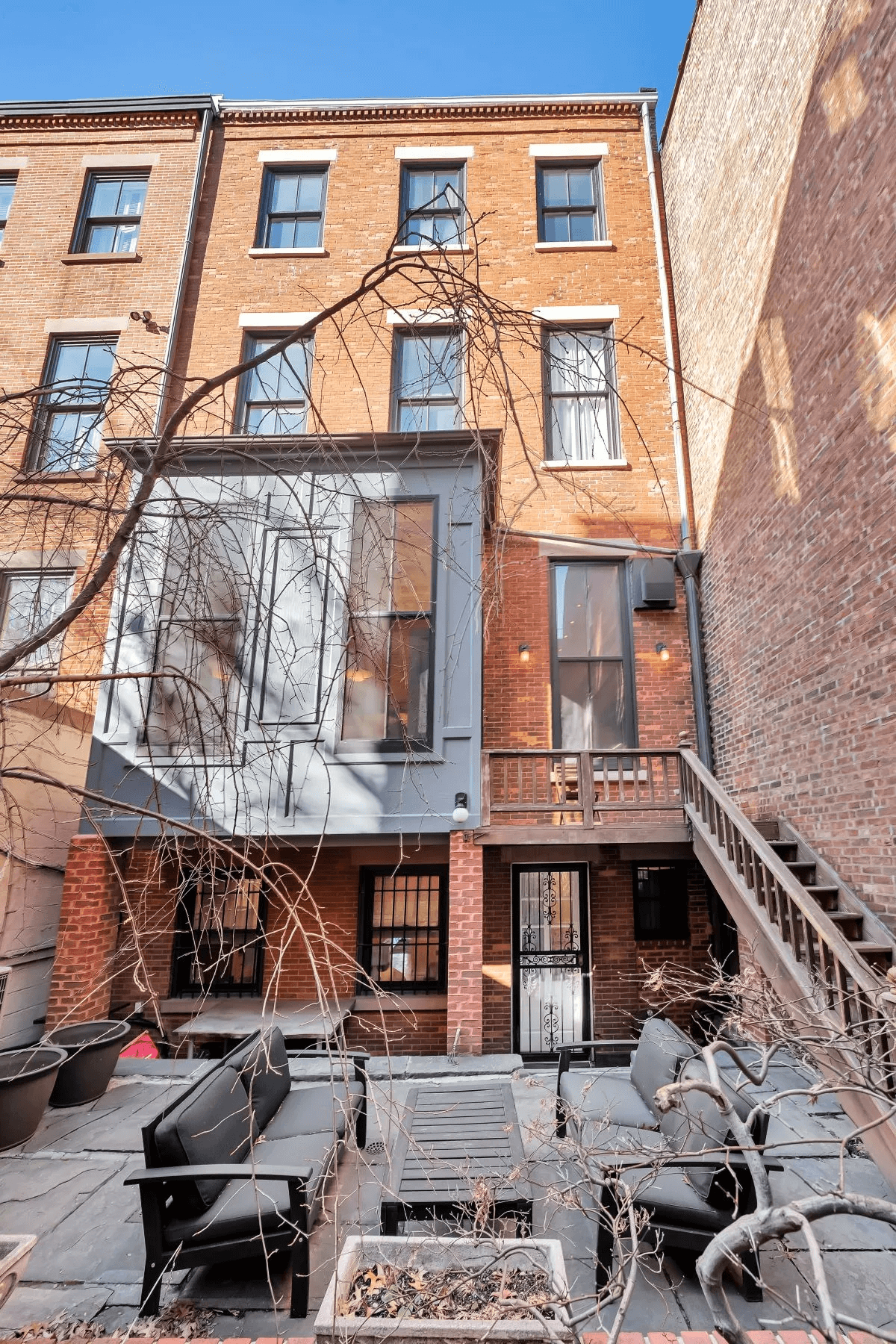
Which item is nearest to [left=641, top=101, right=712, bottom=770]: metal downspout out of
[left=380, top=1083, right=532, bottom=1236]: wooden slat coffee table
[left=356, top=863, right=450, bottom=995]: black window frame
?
[left=356, top=863, right=450, bottom=995]: black window frame

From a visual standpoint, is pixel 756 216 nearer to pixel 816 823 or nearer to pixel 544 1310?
pixel 816 823

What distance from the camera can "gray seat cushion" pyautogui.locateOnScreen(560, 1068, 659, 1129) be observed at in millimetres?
4469

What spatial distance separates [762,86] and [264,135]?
7.83m

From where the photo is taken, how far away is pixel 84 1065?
579 centimetres

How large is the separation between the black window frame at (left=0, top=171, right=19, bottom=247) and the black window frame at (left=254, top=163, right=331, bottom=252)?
406 cm

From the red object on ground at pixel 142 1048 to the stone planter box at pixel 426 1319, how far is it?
5.11 metres

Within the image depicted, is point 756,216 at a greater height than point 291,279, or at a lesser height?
lesser

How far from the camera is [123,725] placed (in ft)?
24.1

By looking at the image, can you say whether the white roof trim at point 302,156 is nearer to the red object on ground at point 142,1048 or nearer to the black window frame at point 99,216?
the black window frame at point 99,216

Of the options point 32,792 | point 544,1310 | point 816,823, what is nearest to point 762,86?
point 816,823

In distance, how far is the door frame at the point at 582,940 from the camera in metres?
8.41

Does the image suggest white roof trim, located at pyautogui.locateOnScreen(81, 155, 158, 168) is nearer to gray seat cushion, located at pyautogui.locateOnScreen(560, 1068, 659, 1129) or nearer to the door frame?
the door frame

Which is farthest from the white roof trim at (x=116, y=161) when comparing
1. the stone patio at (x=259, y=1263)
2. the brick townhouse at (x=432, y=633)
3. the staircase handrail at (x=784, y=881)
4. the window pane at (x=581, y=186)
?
the stone patio at (x=259, y=1263)

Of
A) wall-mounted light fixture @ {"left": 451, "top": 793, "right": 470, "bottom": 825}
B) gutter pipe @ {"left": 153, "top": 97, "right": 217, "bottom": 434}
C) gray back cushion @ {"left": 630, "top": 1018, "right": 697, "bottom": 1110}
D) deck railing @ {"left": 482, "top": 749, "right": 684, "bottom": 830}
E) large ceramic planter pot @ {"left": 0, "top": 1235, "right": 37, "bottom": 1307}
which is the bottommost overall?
large ceramic planter pot @ {"left": 0, "top": 1235, "right": 37, "bottom": 1307}
